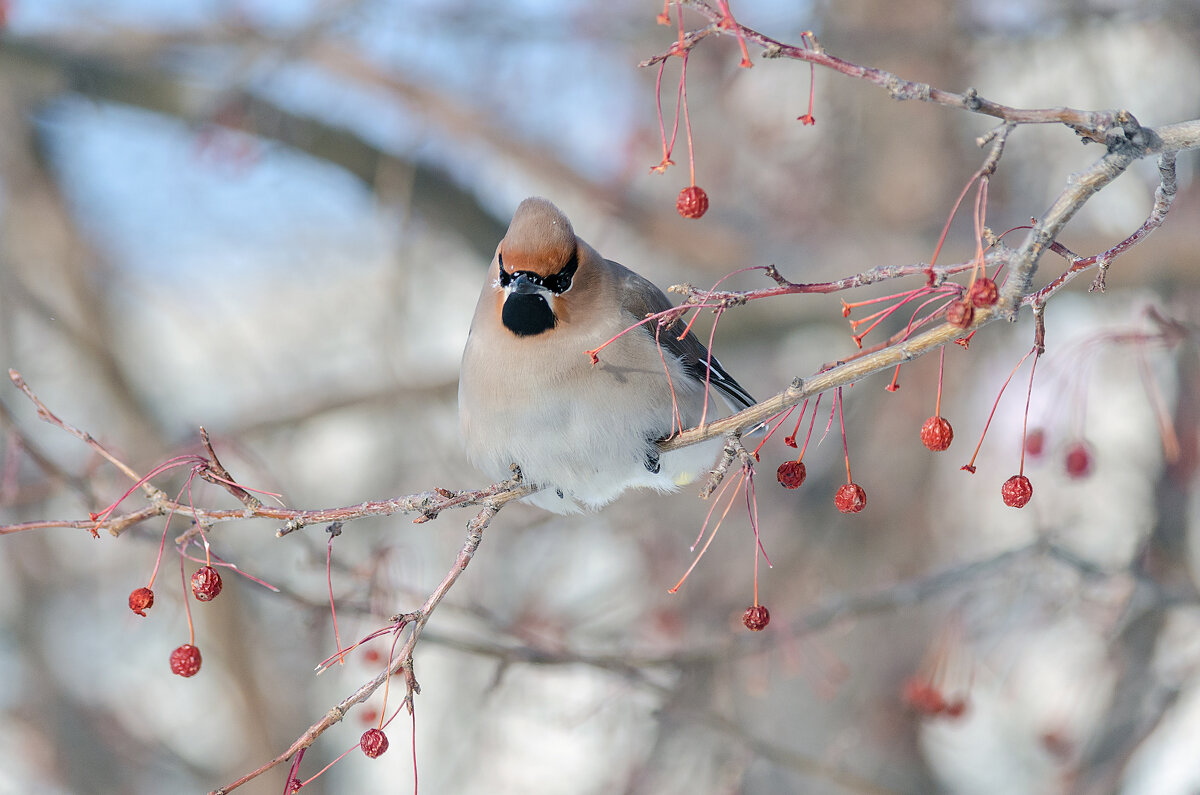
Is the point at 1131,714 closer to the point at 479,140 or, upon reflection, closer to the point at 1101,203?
the point at 1101,203

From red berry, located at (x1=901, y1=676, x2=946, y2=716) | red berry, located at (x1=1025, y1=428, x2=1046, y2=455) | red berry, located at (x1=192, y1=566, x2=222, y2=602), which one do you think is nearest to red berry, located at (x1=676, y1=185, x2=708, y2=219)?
red berry, located at (x1=192, y1=566, x2=222, y2=602)

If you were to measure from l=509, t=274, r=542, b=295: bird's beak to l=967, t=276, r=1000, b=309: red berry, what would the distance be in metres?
1.92

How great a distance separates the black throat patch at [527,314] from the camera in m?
3.72

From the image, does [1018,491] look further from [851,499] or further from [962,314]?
[962,314]

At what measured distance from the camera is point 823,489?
7836mm

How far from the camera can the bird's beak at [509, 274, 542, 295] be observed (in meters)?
3.64

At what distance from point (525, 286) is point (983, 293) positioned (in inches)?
76.7

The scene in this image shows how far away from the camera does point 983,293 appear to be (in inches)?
76.3

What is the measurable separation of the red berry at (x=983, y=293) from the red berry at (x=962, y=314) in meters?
0.01

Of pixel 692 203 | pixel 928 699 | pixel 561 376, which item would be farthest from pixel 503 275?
pixel 928 699

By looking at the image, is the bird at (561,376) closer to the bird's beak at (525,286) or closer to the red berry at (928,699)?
the bird's beak at (525,286)

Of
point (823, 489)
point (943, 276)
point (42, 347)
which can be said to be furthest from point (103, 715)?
point (943, 276)

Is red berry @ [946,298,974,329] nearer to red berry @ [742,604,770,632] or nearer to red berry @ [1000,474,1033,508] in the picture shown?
red berry @ [1000,474,1033,508]

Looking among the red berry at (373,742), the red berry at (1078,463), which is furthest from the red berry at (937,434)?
the red berry at (1078,463)
